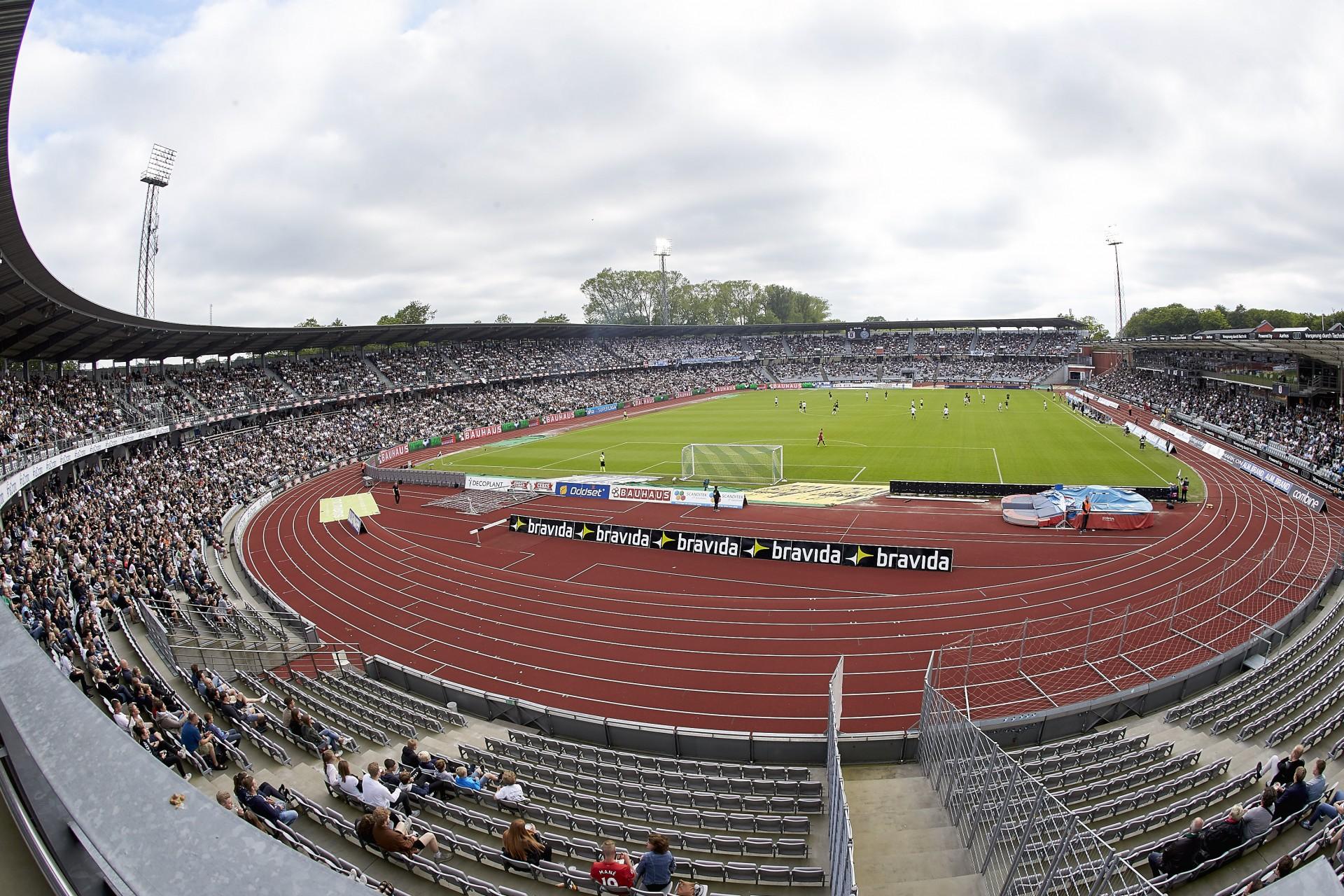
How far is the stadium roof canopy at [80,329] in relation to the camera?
56.9 ft

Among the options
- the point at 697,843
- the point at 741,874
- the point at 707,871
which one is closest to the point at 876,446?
the point at 697,843

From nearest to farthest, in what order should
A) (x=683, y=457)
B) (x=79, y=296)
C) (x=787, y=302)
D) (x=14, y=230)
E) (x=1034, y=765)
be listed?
1. (x=1034, y=765)
2. (x=14, y=230)
3. (x=79, y=296)
4. (x=683, y=457)
5. (x=787, y=302)

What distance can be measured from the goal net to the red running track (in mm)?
7140

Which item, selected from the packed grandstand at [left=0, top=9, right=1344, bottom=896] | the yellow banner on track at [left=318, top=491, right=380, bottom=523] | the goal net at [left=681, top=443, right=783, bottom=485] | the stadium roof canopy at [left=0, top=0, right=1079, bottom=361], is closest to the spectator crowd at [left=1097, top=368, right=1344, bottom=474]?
the packed grandstand at [left=0, top=9, right=1344, bottom=896]

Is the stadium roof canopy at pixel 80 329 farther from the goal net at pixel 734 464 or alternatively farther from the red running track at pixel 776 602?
the goal net at pixel 734 464

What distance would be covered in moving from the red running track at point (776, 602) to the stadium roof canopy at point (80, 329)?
13.0 metres

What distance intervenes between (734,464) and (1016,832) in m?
34.3

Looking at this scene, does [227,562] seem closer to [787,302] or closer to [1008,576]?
[1008,576]

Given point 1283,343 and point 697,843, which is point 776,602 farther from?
point 1283,343

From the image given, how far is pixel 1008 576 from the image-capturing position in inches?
945

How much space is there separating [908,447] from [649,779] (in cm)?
3951

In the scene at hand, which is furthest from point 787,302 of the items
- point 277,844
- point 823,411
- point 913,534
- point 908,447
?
point 277,844

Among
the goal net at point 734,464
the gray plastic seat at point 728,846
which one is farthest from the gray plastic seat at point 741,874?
the goal net at point 734,464

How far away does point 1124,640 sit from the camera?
710 inches
